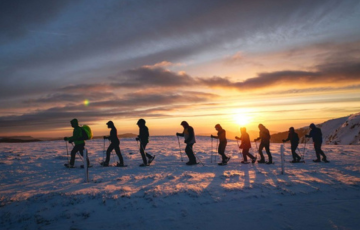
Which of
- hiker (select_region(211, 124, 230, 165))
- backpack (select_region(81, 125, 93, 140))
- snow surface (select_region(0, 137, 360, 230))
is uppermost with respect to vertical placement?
backpack (select_region(81, 125, 93, 140))

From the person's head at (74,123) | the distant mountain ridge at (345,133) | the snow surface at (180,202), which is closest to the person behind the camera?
the snow surface at (180,202)

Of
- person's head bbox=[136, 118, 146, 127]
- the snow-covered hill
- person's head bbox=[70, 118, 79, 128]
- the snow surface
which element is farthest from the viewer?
the snow-covered hill

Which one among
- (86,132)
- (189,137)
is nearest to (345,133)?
(189,137)

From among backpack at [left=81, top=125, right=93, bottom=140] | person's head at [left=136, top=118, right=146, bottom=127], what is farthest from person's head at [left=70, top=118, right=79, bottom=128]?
person's head at [left=136, top=118, right=146, bottom=127]

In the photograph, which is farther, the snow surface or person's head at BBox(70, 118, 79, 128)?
person's head at BBox(70, 118, 79, 128)

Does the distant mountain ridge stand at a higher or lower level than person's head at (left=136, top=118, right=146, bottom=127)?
lower

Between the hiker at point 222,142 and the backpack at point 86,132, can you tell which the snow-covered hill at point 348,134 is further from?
the backpack at point 86,132

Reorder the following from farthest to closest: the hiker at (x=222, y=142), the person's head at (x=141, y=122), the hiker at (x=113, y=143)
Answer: the hiker at (x=222, y=142) → the person's head at (x=141, y=122) → the hiker at (x=113, y=143)

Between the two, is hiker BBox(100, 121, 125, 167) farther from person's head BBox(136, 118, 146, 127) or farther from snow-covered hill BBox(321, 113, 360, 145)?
snow-covered hill BBox(321, 113, 360, 145)

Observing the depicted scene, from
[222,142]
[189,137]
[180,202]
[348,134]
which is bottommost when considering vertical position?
[180,202]

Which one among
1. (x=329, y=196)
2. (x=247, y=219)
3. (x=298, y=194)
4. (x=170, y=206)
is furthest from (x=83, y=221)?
(x=329, y=196)

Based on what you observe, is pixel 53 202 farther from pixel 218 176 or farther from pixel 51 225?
pixel 218 176

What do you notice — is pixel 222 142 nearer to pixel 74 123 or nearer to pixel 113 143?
pixel 113 143

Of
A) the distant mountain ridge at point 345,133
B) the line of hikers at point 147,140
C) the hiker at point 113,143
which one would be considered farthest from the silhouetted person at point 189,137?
the distant mountain ridge at point 345,133
